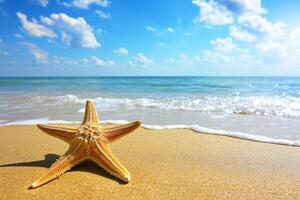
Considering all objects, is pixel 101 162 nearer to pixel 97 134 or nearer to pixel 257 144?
pixel 97 134

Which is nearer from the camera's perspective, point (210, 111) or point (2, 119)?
point (2, 119)

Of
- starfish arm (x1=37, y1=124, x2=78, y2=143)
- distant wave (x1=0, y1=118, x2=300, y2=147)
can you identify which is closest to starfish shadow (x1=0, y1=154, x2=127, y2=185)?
starfish arm (x1=37, y1=124, x2=78, y2=143)

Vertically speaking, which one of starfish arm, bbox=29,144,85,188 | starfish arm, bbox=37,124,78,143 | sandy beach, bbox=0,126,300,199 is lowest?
sandy beach, bbox=0,126,300,199

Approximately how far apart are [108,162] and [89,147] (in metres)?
0.25

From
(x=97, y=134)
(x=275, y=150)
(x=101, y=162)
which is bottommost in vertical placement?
(x=275, y=150)

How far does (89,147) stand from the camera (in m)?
2.59

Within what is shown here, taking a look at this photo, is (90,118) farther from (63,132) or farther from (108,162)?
(108,162)

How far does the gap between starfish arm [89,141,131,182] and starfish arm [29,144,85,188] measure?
0.13 m

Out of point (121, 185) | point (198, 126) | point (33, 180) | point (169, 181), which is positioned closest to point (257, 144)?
point (198, 126)

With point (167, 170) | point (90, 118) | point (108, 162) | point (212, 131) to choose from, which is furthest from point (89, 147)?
point (212, 131)

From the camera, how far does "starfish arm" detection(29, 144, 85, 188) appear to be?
91.2 inches

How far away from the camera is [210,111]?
6824mm

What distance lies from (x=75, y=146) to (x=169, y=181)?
3.39 feet

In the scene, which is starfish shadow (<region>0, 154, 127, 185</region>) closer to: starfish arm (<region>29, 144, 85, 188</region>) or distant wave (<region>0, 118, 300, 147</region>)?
starfish arm (<region>29, 144, 85, 188</region>)
